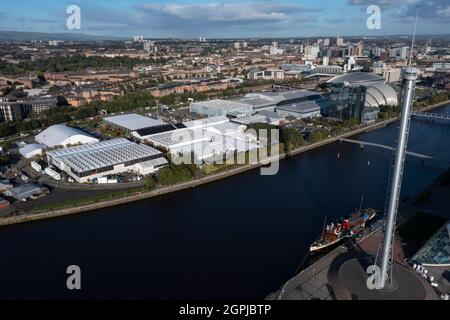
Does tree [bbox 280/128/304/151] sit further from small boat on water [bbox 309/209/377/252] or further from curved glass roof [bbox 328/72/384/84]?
curved glass roof [bbox 328/72/384/84]

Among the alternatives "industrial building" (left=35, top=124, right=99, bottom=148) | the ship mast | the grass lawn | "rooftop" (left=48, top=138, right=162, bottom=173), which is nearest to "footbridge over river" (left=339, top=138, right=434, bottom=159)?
"rooftop" (left=48, top=138, right=162, bottom=173)

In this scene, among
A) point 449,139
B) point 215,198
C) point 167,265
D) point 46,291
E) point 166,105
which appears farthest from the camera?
point 166,105

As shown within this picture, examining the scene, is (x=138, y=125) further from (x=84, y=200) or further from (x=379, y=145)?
(x=379, y=145)

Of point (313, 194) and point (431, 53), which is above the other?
point (431, 53)

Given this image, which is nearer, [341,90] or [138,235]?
[138,235]
